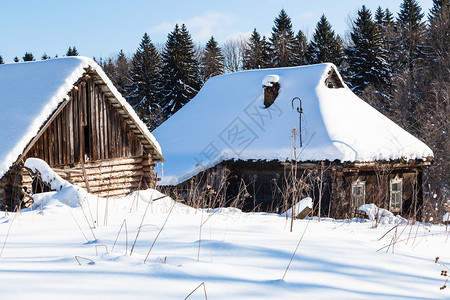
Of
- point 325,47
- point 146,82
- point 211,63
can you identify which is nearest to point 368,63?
point 325,47

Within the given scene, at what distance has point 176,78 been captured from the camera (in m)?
39.0

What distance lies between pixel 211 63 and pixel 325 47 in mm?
11951

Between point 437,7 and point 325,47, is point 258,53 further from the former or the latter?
point 437,7

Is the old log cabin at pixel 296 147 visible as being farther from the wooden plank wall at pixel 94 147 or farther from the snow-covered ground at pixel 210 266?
the snow-covered ground at pixel 210 266

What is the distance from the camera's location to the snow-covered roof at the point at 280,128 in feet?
48.9

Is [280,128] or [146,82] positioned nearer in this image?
[280,128]

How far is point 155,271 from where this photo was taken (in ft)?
7.54

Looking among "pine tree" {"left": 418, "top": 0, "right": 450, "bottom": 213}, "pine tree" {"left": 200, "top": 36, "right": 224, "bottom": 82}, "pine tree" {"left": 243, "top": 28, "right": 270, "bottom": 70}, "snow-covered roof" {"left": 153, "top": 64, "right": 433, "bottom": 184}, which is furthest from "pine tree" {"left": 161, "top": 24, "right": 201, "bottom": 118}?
"pine tree" {"left": 418, "top": 0, "right": 450, "bottom": 213}

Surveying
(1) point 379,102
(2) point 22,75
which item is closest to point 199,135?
(2) point 22,75

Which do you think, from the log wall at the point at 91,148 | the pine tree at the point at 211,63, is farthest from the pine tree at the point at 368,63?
the log wall at the point at 91,148

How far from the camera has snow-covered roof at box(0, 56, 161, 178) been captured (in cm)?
977

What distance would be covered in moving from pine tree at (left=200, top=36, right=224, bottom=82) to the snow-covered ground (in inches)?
1629

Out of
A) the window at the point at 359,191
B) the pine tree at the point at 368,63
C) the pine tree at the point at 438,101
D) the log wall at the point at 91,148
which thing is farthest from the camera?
the pine tree at the point at 368,63

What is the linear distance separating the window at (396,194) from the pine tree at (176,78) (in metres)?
25.6
